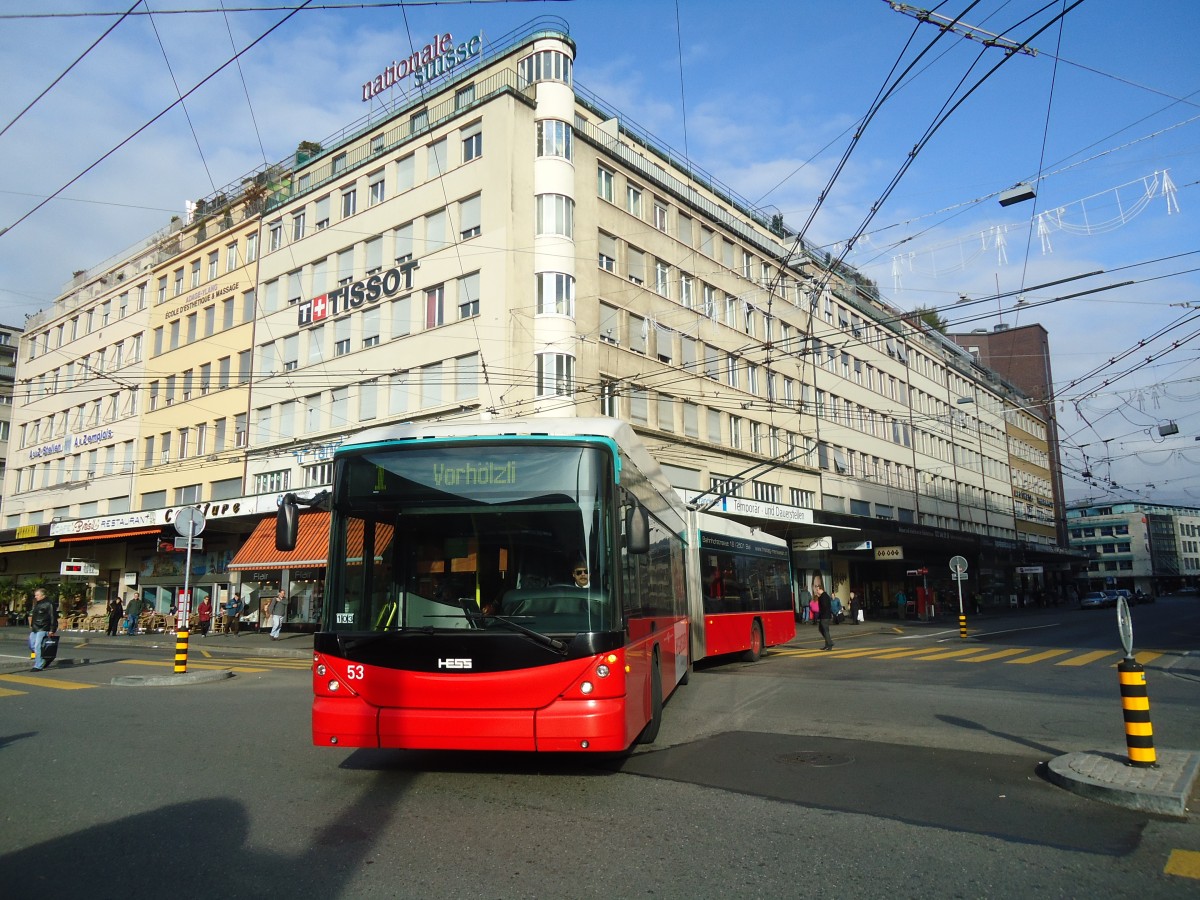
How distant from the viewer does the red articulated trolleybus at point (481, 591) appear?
21.7ft

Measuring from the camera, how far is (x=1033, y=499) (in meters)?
74.9

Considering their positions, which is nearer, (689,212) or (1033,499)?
(689,212)

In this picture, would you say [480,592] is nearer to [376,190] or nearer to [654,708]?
[654,708]

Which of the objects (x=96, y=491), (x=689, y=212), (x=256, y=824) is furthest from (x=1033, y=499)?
(x=256, y=824)

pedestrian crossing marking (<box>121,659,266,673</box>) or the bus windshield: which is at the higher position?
the bus windshield

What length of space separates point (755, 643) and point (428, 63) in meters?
27.7

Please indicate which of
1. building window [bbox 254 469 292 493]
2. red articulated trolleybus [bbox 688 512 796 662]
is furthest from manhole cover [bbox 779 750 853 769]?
building window [bbox 254 469 292 493]

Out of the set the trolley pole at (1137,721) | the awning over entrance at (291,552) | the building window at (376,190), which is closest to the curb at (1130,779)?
the trolley pole at (1137,721)

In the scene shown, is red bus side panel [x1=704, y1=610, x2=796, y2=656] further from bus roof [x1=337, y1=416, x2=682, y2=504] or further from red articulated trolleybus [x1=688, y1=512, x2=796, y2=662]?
bus roof [x1=337, y1=416, x2=682, y2=504]

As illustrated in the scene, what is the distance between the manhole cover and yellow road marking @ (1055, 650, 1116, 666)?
11526mm

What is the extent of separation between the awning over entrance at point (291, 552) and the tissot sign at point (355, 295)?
8754 mm

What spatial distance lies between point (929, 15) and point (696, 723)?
26.2ft

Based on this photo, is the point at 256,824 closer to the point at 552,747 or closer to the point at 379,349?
the point at 552,747

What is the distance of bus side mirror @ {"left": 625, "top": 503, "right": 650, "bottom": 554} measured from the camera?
738 centimetres
